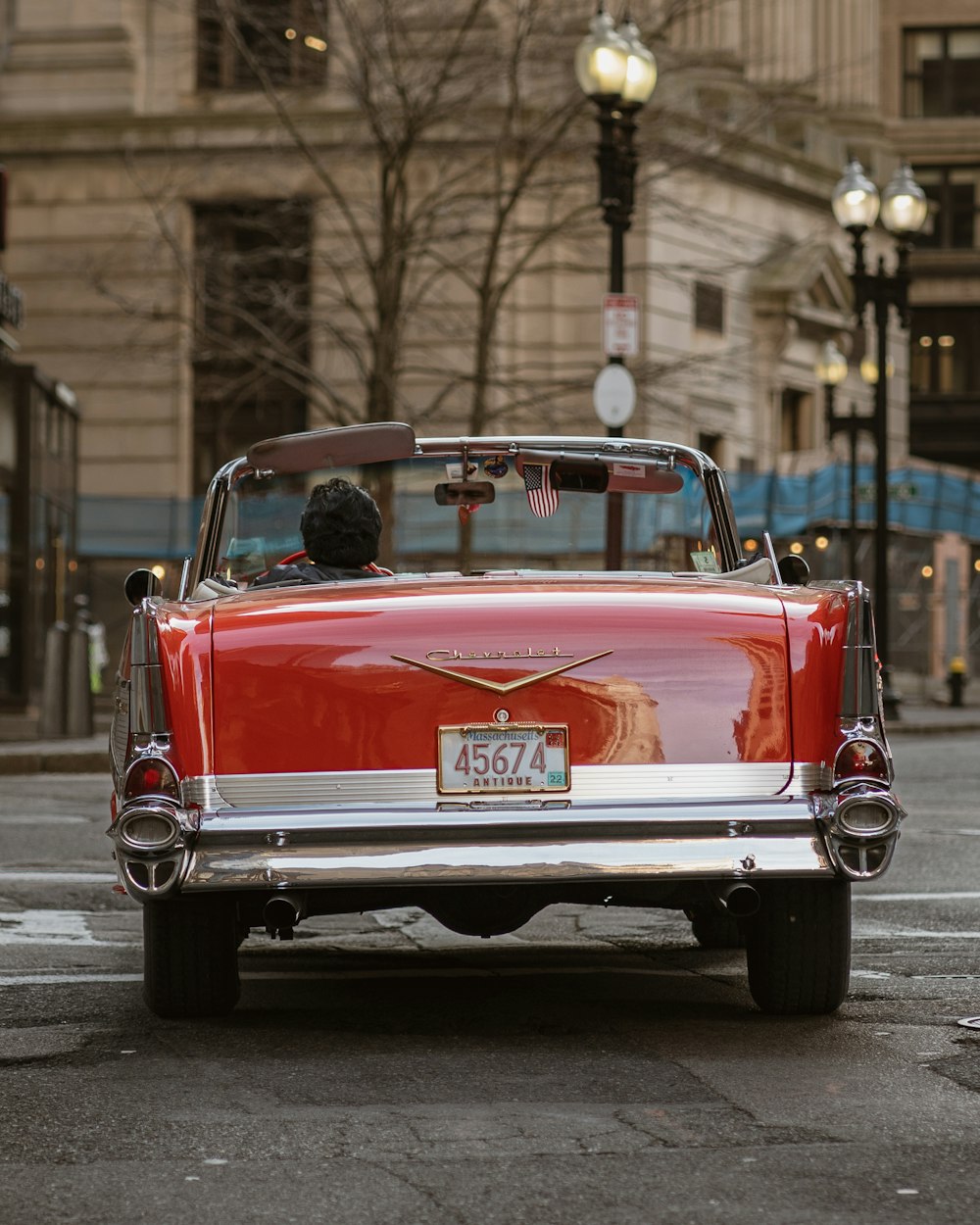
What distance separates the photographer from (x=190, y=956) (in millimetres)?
5926

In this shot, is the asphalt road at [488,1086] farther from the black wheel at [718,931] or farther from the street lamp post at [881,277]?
the street lamp post at [881,277]

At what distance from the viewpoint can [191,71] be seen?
37344 millimetres

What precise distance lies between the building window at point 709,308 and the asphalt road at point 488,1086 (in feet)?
104

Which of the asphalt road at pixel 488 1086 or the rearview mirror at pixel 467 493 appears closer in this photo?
the asphalt road at pixel 488 1086

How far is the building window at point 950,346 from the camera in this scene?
67.7 meters

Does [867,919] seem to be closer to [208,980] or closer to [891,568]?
[208,980]

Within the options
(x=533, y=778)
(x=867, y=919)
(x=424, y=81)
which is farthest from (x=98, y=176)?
(x=533, y=778)

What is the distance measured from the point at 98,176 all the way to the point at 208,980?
3321cm

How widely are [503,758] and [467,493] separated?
1799 mm

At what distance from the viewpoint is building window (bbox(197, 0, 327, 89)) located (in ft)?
97.9

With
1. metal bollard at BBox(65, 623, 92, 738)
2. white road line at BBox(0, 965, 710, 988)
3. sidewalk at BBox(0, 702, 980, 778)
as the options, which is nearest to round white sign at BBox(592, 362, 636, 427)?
sidewalk at BBox(0, 702, 980, 778)

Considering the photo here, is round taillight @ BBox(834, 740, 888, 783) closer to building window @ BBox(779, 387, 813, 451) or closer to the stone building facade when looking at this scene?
the stone building facade

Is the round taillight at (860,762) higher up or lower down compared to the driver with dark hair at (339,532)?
lower down

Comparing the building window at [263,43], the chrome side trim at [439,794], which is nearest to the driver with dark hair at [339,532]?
the chrome side trim at [439,794]
